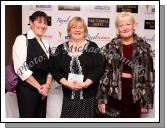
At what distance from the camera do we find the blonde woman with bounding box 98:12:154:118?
2.04 metres

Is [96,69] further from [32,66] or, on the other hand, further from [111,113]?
[32,66]

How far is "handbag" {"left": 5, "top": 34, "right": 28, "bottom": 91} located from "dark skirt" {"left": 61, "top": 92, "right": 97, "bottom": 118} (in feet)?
1.13

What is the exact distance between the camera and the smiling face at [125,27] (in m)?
2.04

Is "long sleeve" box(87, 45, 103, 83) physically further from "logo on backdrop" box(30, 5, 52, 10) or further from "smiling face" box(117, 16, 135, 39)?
"logo on backdrop" box(30, 5, 52, 10)

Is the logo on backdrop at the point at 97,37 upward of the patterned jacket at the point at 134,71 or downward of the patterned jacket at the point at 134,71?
upward

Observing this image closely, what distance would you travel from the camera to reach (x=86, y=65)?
6.69 feet

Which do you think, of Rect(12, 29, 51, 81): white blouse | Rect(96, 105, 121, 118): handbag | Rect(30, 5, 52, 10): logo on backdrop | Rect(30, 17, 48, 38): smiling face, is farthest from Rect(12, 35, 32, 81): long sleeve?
Rect(96, 105, 121, 118): handbag

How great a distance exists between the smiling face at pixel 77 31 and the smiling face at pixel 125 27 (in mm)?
243

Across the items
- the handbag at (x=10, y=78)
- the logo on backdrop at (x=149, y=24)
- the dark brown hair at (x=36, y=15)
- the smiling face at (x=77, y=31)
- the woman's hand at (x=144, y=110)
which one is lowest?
the woman's hand at (x=144, y=110)

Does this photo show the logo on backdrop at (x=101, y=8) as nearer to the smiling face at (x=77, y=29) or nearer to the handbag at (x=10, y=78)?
the smiling face at (x=77, y=29)

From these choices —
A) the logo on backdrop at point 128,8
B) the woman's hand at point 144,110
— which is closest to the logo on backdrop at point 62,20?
the logo on backdrop at point 128,8

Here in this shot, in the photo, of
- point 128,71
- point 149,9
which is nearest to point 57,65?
point 128,71

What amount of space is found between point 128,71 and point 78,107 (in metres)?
0.41

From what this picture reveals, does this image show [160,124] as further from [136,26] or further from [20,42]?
[20,42]
